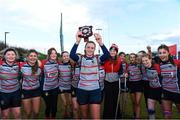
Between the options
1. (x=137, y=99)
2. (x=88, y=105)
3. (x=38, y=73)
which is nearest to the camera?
(x=88, y=105)

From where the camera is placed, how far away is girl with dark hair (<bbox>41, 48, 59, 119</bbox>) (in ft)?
35.6

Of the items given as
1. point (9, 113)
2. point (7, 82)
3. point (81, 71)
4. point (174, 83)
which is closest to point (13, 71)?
point (7, 82)

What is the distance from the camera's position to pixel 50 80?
10.9 metres

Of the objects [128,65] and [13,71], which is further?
[128,65]

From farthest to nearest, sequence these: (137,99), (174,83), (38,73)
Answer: (137,99), (38,73), (174,83)

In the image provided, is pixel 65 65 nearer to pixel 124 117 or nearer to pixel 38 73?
pixel 38 73

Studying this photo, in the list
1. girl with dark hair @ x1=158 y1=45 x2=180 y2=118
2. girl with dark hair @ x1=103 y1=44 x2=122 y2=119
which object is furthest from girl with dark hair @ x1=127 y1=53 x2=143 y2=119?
girl with dark hair @ x1=158 y1=45 x2=180 y2=118

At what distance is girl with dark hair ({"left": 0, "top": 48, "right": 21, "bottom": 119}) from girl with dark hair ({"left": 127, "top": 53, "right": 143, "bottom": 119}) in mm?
3653

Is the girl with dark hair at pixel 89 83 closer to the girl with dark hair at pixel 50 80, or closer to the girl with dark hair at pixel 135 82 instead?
the girl with dark hair at pixel 50 80

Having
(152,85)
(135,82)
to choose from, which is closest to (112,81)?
(135,82)

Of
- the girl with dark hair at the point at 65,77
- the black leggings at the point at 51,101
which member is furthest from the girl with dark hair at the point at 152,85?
the black leggings at the point at 51,101

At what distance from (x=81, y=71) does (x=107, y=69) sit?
7.92 feet

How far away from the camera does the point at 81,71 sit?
8414 millimetres

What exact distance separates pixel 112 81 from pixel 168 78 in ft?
6.72
